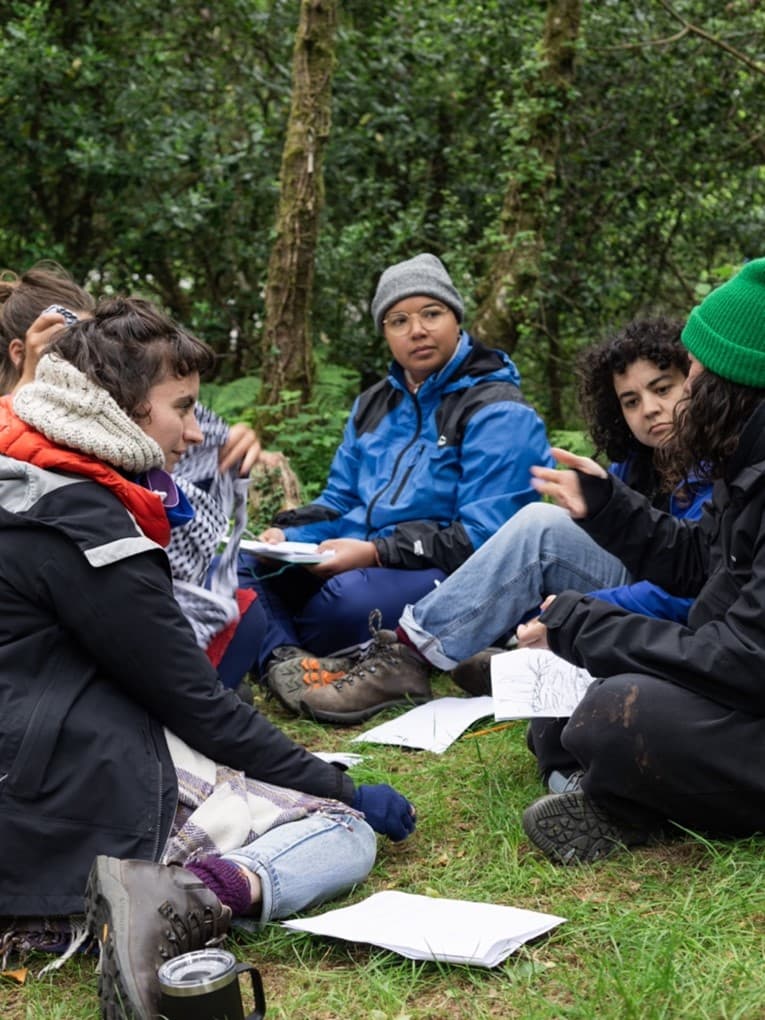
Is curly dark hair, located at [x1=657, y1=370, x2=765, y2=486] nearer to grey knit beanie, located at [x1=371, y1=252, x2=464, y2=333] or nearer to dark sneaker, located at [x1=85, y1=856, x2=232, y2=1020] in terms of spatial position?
dark sneaker, located at [x1=85, y1=856, x2=232, y2=1020]

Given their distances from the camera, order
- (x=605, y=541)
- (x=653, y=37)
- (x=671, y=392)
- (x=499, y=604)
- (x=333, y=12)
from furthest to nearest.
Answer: (x=653, y=37) → (x=333, y=12) → (x=499, y=604) → (x=671, y=392) → (x=605, y=541)

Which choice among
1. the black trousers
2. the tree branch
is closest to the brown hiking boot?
the black trousers

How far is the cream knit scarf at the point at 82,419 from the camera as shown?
2.54 m

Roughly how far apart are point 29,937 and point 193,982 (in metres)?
0.61

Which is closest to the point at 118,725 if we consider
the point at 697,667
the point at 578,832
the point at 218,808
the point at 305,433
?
the point at 218,808

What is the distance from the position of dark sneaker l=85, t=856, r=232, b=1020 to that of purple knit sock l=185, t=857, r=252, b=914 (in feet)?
0.32

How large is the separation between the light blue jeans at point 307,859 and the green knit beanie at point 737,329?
1.34 metres

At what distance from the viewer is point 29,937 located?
245cm

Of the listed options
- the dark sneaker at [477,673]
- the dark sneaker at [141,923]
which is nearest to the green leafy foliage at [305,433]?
the dark sneaker at [477,673]

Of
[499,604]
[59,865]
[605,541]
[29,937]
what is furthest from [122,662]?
[499,604]

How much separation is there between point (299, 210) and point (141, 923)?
5.62 metres

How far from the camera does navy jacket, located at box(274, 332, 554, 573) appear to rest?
4.59 metres

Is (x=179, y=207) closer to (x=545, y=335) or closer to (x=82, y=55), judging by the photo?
(x=82, y=55)

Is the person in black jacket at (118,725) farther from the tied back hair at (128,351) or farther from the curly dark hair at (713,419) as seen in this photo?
the curly dark hair at (713,419)
